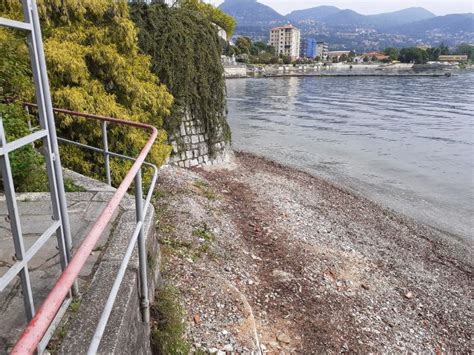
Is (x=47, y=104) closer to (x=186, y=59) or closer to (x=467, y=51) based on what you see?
(x=186, y=59)

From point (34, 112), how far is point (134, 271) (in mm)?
4446

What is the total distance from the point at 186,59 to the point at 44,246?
6.74 m

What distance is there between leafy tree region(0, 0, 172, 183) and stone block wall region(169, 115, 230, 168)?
2060mm

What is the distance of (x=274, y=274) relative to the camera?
5496mm

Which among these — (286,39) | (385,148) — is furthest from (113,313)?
(286,39)

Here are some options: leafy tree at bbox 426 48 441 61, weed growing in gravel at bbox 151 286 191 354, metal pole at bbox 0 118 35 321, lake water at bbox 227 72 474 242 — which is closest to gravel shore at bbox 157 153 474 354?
weed growing in gravel at bbox 151 286 191 354

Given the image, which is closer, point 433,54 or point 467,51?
point 433,54

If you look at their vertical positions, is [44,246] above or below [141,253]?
below

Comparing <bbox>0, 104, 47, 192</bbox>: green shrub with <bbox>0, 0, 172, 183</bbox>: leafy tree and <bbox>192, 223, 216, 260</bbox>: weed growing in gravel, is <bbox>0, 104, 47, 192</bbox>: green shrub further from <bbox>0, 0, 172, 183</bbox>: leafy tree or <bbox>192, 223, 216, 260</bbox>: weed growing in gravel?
<bbox>192, 223, 216, 260</bbox>: weed growing in gravel

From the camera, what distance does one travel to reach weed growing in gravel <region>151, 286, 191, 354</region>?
3.09 metres

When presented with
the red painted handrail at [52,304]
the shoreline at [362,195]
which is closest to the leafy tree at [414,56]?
the shoreline at [362,195]

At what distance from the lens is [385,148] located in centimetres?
1934

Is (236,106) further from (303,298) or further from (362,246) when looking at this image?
(303,298)

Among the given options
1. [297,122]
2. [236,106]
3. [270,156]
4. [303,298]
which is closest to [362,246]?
[303,298]
